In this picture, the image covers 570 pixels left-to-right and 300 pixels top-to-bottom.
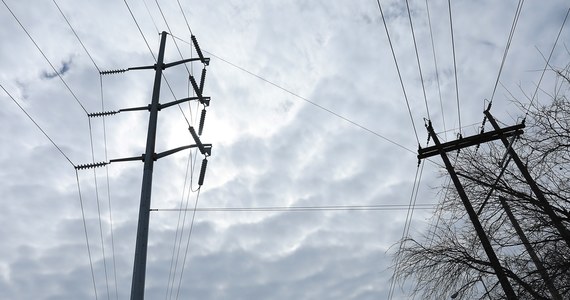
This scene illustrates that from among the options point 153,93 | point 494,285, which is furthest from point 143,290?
point 494,285

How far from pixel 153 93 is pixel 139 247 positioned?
465 cm

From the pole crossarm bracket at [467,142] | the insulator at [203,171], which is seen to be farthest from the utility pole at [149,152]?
the pole crossarm bracket at [467,142]

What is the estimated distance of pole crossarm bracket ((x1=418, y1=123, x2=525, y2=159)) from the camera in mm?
12070

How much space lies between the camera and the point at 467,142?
12.1 metres

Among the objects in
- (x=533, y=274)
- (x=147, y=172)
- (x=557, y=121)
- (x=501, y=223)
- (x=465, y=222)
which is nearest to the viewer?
(x=147, y=172)

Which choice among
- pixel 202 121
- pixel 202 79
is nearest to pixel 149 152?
pixel 202 121

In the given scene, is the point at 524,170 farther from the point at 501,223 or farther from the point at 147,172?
the point at 147,172

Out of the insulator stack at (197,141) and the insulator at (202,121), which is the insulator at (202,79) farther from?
the insulator stack at (197,141)

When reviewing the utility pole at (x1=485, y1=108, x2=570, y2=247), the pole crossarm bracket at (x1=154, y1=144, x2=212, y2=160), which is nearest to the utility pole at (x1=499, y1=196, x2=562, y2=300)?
the utility pole at (x1=485, y1=108, x2=570, y2=247)

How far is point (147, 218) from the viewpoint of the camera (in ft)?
26.9

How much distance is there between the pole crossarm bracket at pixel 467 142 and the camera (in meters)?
12.1

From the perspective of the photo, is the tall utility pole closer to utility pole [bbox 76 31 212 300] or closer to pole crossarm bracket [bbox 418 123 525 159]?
utility pole [bbox 76 31 212 300]

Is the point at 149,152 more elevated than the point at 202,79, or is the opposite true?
the point at 202,79

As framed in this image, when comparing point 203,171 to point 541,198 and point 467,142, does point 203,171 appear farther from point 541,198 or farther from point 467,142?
point 541,198
